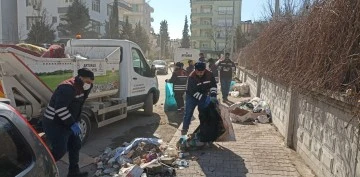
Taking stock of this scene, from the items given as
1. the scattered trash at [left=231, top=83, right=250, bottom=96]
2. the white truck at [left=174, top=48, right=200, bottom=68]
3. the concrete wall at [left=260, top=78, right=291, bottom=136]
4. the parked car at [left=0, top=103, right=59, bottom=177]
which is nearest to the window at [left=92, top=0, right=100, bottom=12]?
the white truck at [left=174, top=48, right=200, bottom=68]

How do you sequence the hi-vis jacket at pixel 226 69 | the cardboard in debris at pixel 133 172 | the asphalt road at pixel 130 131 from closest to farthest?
the cardboard in debris at pixel 133 172
the asphalt road at pixel 130 131
the hi-vis jacket at pixel 226 69

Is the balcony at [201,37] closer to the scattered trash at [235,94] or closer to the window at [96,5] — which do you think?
the window at [96,5]

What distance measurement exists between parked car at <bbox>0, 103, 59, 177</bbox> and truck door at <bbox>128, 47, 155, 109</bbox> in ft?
21.7

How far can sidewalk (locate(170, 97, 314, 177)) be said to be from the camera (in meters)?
5.36

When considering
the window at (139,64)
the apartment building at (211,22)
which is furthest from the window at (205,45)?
the window at (139,64)

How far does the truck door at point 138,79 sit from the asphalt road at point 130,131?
1.82 feet

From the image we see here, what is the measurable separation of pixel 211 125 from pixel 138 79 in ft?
11.9

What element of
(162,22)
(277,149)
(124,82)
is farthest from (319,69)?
(162,22)

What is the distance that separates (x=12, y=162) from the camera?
Answer: 2.19 m

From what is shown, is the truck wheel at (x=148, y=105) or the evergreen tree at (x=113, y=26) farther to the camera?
the evergreen tree at (x=113, y=26)

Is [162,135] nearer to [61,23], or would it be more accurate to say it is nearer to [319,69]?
[319,69]

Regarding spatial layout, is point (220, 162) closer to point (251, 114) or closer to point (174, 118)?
point (251, 114)

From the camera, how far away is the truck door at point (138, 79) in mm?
9180

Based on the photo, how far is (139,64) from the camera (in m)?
9.64
